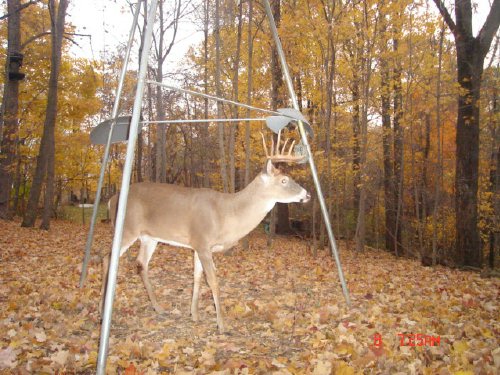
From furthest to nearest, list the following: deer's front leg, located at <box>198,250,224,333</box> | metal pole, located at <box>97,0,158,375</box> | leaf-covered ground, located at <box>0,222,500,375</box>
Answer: deer's front leg, located at <box>198,250,224,333</box>, leaf-covered ground, located at <box>0,222,500,375</box>, metal pole, located at <box>97,0,158,375</box>

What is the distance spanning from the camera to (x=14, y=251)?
9.31 meters

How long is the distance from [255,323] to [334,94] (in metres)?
12.8

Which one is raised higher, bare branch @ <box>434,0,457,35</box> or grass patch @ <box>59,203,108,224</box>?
bare branch @ <box>434,0,457,35</box>

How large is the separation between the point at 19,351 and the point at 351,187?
1940 centimetres

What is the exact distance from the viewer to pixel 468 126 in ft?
36.0

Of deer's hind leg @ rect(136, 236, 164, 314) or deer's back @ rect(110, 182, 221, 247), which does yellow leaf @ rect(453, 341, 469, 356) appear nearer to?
deer's back @ rect(110, 182, 221, 247)

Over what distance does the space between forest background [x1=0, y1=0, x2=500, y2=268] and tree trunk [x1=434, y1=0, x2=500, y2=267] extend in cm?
3

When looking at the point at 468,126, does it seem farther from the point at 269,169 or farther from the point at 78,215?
the point at 78,215

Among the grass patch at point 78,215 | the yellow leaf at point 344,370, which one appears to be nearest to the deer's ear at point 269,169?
the yellow leaf at point 344,370

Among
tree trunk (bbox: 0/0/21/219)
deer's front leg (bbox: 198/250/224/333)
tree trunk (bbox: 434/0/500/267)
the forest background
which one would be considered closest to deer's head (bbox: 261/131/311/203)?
deer's front leg (bbox: 198/250/224/333)
